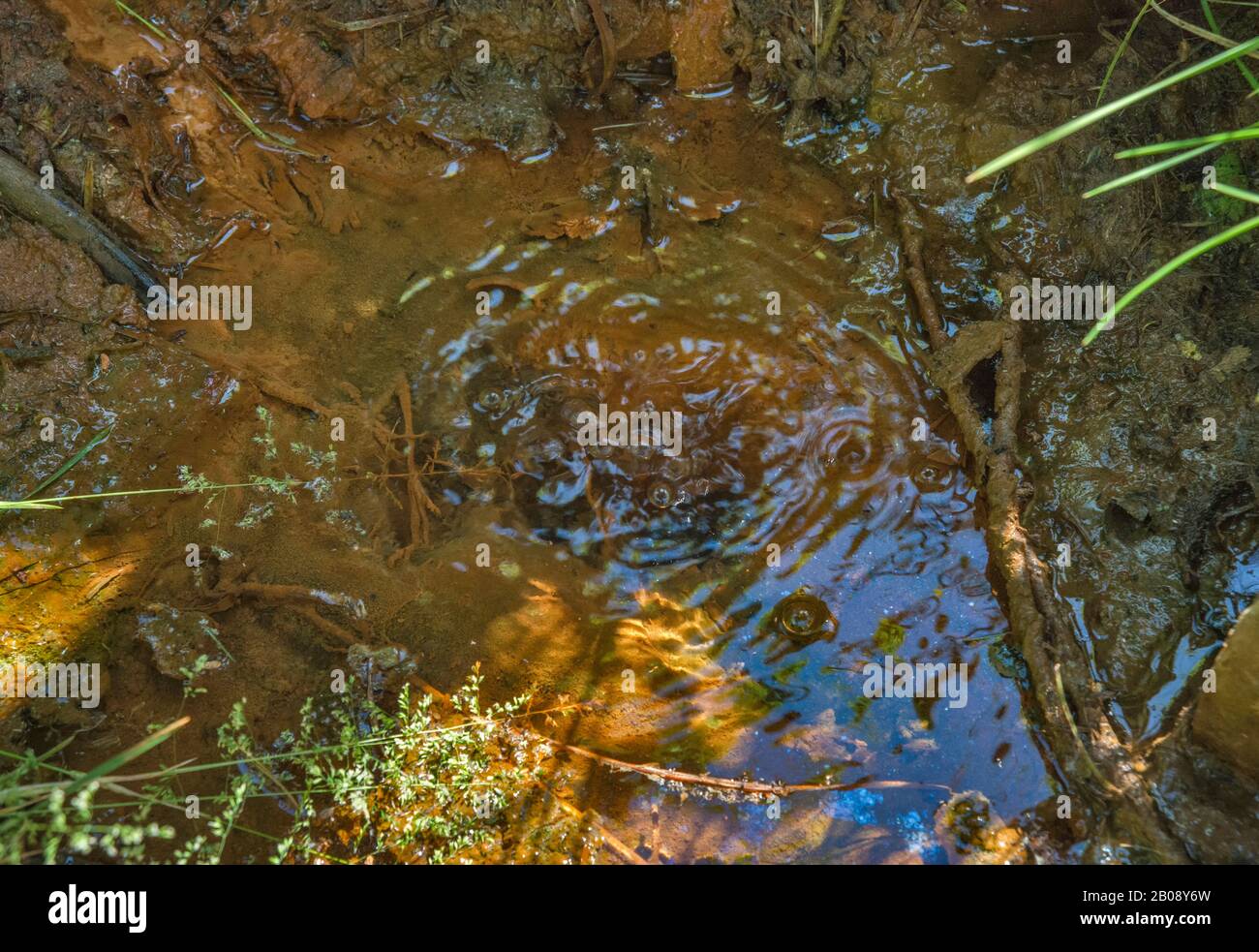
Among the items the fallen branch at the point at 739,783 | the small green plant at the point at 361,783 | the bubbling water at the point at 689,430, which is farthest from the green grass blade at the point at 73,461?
the fallen branch at the point at 739,783

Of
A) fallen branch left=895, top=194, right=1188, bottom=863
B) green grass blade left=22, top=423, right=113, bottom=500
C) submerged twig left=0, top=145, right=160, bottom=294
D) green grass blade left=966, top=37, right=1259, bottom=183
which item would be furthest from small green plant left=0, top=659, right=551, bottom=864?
green grass blade left=966, top=37, right=1259, bottom=183

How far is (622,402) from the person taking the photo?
3734 mm

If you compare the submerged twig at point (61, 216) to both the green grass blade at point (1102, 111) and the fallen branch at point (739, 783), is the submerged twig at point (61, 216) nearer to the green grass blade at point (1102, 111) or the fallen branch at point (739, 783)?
the fallen branch at point (739, 783)

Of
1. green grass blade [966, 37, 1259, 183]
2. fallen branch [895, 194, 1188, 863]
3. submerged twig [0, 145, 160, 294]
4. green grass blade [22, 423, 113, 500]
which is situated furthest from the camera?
submerged twig [0, 145, 160, 294]

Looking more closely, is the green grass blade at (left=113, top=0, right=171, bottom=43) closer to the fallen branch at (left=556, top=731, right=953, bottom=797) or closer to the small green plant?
the small green plant

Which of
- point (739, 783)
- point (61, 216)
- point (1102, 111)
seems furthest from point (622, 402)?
point (61, 216)

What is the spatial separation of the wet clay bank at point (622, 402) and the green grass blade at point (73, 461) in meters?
0.05

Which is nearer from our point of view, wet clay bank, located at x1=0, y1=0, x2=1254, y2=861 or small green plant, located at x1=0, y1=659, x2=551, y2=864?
small green plant, located at x1=0, y1=659, x2=551, y2=864

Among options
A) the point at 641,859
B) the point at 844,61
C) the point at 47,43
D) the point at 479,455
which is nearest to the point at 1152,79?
the point at 844,61

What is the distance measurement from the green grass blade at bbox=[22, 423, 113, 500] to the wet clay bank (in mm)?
49

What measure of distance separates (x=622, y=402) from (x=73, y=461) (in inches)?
88.6

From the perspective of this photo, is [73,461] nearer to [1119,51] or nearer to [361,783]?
[361,783]

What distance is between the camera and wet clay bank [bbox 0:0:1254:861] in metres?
3.12

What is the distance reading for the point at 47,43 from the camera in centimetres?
376
